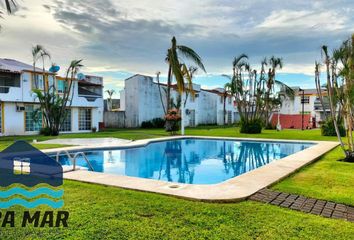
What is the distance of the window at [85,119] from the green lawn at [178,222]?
977 inches

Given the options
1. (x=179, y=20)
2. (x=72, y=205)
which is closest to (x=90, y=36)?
(x=179, y=20)

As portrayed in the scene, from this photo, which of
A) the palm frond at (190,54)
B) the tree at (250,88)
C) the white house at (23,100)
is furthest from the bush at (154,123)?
the palm frond at (190,54)

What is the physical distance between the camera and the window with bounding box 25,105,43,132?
82.8 feet

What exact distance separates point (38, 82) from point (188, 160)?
17.7 meters

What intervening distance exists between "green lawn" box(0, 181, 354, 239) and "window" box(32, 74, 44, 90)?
2205 centimetres

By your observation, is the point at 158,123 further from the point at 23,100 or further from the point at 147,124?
the point at 23,100

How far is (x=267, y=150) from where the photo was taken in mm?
17062

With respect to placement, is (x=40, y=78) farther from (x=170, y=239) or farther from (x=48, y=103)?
(x=170, y=239)

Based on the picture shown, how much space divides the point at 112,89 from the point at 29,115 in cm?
3306

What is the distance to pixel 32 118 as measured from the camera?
2522 cm

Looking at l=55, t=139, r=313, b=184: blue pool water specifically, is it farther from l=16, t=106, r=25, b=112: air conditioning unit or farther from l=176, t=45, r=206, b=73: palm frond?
l=16, t=106, r=25, b=112: air conditioning unit

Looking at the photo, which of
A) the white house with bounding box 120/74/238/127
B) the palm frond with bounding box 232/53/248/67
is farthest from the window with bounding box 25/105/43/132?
the palm frond with bounding box 232/53/248/67

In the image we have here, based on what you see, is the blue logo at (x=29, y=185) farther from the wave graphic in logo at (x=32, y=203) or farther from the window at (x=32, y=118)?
the window at (x=32, y=118)

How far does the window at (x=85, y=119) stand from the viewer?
2976cm
